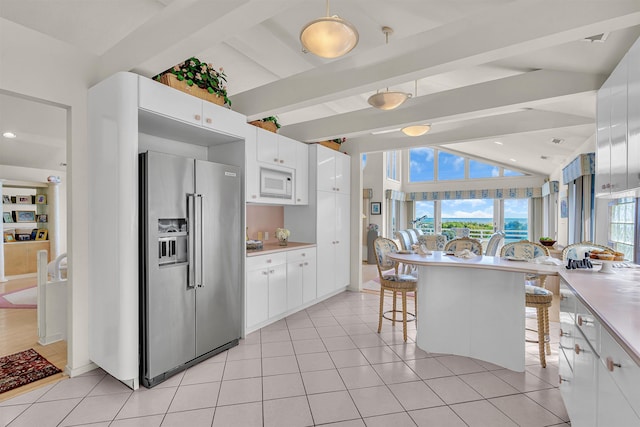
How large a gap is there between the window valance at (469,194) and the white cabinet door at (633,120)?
23.3 feet

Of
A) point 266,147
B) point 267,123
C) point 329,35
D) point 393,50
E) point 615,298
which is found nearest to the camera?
point 615,298

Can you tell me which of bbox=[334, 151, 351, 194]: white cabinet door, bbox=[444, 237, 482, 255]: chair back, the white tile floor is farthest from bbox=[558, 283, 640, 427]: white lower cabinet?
bbox=[334, 151, 351, 194]: white cabinet door

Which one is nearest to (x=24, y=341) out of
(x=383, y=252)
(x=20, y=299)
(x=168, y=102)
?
(x=20, y=299)

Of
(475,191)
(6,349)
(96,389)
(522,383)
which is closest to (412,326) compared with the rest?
(522,383)

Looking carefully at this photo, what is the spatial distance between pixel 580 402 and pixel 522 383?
2.96 ft

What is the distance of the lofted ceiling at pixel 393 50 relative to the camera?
1867mm

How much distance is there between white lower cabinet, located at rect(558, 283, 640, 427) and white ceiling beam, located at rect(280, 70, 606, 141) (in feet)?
5.98

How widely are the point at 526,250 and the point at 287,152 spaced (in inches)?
119

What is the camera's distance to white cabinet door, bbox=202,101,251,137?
275cm

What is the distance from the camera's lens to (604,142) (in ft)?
7.43

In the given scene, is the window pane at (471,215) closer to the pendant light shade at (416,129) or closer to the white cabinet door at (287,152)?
the pendant light shade at (416,129)

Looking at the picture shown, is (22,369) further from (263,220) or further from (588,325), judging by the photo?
(588,325)

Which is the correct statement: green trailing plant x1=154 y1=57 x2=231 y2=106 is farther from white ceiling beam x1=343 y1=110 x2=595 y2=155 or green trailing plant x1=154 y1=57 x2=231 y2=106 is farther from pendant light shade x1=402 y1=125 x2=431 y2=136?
white ceiling beam x1=343 y1=110 x2=595 y2=155

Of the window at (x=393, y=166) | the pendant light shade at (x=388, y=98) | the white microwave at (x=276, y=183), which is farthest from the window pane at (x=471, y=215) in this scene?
the pendant light shade at (x=388, y=98)
